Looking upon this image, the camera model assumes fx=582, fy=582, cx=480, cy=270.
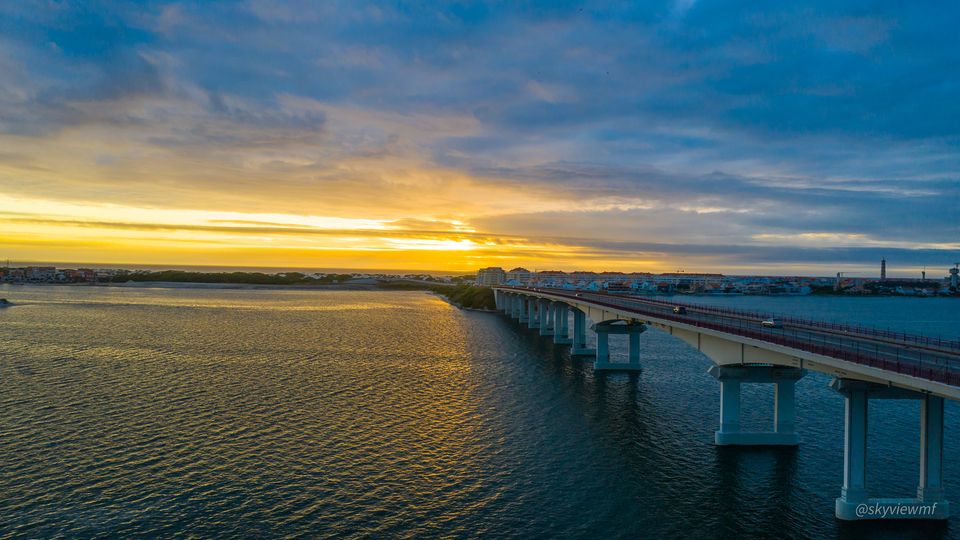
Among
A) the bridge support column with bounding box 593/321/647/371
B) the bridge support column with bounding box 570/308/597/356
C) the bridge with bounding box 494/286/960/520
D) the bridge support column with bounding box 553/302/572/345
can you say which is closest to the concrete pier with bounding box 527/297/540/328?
the bridge support column with bounding box 553/302/572/345

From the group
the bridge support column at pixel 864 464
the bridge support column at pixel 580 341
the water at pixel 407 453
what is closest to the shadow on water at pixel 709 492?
the water at pixel 407 453

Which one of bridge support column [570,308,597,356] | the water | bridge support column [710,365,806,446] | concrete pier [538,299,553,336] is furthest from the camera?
concrete pier [538,299,553,336]

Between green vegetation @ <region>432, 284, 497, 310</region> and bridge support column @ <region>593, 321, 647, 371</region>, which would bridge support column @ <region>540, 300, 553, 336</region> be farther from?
green vegetation @ <region>432, 284, 497, 310</region>

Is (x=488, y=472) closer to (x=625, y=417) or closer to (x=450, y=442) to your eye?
(x=450, y=442)

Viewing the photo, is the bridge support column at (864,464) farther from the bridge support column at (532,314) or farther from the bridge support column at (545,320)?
the bridge support column at (532,314)

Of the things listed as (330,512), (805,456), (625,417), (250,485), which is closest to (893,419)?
(805,456)
